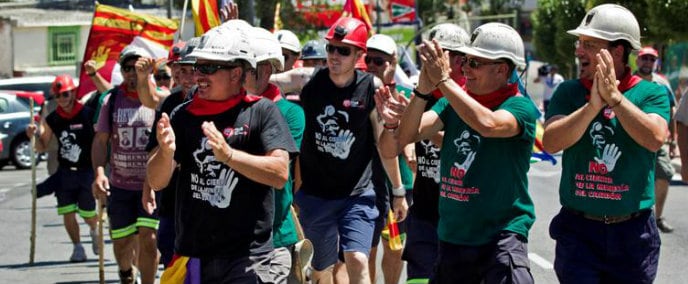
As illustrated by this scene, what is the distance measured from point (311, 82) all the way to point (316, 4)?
3696 cm

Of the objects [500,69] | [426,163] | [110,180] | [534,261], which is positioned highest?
[500,69]

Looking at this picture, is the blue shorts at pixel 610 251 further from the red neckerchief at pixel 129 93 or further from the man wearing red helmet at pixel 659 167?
the man wearing red helmet at pixel 659 167

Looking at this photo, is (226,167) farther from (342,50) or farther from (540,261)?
(540,261)

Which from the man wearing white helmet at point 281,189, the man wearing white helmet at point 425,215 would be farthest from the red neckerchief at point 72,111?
the man wearing white helmet at point 281,189

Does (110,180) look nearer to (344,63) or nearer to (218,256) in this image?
(344,63)

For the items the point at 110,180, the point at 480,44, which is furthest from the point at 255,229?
the point at 110,180

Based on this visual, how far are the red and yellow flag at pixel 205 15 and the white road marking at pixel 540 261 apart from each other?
3.82 metres

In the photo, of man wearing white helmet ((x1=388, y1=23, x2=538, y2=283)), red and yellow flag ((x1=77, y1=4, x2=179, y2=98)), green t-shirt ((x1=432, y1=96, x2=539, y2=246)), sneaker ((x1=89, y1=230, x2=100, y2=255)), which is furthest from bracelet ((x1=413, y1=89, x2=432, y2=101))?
sneaker ((x1=89, y1=230, x2=100, y2=255))

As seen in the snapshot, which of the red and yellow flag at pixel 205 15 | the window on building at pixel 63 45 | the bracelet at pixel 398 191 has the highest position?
the red and yellow flag at pixel 205 15

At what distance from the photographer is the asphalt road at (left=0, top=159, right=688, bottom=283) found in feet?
37.8

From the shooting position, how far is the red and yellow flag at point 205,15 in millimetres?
9484

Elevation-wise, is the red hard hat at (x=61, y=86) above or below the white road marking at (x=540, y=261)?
above

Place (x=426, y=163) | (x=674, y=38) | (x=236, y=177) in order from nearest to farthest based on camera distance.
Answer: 1. (x=236, y=177)
2. (x=426, y=163)
3. (x=674, y=38)

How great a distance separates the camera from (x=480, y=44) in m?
6.21
